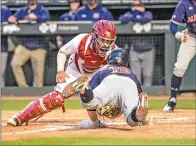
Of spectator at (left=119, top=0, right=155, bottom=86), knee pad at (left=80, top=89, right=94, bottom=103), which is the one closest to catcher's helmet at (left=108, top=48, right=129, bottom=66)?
knee pad at (left=80, top=89, right=94, bottom=103)

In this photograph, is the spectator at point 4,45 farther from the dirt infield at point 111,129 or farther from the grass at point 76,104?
the dirt infield at point 111,129

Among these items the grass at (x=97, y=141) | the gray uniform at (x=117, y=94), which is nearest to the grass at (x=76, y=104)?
the gray uniform at (x=117, y=94)

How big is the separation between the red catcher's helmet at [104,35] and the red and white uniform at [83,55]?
0.21m

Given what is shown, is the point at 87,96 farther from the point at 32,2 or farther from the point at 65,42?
the point at 32,2

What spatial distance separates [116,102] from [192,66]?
7234 millimetres

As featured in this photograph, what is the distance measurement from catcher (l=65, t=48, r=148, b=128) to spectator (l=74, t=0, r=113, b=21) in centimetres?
667

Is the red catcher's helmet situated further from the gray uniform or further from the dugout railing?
the dugout railing

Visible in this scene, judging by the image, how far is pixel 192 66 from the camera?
13531mm

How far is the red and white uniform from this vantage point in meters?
7.29

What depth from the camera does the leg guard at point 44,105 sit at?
6.45m

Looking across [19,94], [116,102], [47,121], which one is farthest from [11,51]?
[116,102]

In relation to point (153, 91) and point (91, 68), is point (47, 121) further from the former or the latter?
point (153, 91)

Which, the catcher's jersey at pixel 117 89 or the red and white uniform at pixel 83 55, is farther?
the red and white uniform at pixel 83 55

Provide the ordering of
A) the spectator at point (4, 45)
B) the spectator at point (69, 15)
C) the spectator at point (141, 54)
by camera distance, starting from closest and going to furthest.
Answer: the spectator at point (141, 54), the spectator at point (69, 15), the spectator at point (4, 45)
